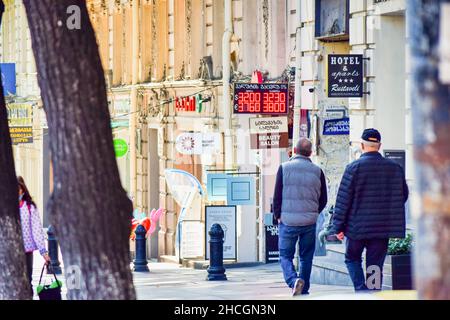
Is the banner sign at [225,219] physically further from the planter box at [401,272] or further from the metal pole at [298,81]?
the planter box at [401,272]

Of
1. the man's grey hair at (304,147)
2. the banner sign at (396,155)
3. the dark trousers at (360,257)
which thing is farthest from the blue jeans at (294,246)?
the banner sign at (396,155)

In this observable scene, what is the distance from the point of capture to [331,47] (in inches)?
806

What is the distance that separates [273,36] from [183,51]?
501cm

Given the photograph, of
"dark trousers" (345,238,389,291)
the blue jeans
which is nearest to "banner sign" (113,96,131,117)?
the blue jeans

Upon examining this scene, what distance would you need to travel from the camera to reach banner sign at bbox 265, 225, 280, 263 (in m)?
24.6

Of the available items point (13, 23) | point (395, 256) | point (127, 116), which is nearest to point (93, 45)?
point (395, 256)

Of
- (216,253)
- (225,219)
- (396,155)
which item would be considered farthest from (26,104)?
(396,155)

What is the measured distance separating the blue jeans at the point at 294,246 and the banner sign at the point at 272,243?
10.9m

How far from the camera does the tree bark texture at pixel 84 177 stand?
8.23 meters

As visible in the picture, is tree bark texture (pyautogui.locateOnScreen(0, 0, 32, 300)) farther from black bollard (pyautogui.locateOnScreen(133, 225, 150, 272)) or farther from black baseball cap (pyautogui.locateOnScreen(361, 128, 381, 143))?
black bollard (pyautogui.locateOnScreen(133, 225, 150, 272))

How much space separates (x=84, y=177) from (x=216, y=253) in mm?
11542

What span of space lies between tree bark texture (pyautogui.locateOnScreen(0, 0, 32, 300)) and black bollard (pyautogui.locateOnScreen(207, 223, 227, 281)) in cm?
892
